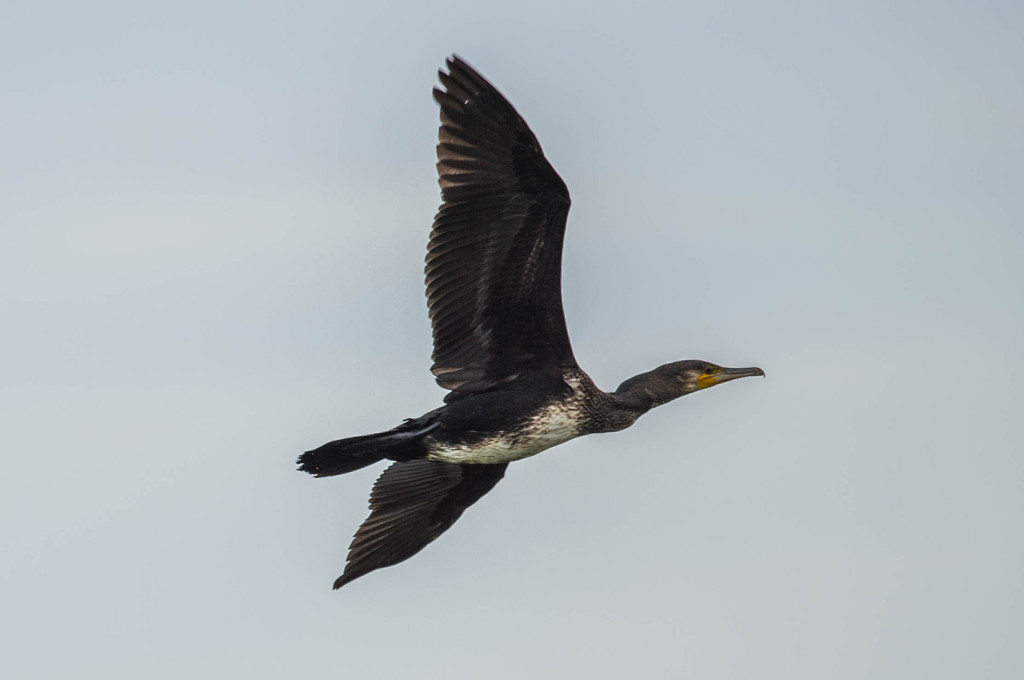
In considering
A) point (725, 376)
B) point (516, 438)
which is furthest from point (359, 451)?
point (725, 376)


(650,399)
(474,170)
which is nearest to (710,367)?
(650,399)

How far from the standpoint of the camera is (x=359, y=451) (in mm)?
15688

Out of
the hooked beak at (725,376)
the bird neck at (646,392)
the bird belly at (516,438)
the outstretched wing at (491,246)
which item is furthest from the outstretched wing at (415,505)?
the hooked beak at (725,376)

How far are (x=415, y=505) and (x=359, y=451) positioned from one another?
218 centimetres

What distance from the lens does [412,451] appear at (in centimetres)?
1620

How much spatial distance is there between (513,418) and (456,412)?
1.46 ft

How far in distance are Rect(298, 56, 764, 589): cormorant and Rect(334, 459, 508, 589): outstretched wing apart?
188mm

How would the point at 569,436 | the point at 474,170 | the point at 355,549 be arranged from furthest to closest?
1. the point at 355,549
2. the point at 569,436
3. the point at 474,170

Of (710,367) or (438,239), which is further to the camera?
(710,367)

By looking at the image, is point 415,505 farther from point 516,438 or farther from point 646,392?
point 646,392

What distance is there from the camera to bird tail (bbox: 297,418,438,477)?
15.6 metres

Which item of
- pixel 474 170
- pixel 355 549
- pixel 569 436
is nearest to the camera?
pixel 474 170

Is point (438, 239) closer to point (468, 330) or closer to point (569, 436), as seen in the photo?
point (468, 330)

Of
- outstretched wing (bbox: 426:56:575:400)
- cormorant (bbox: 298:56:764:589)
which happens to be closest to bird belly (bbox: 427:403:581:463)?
cormorant (bbox: 298:56:764:589)
